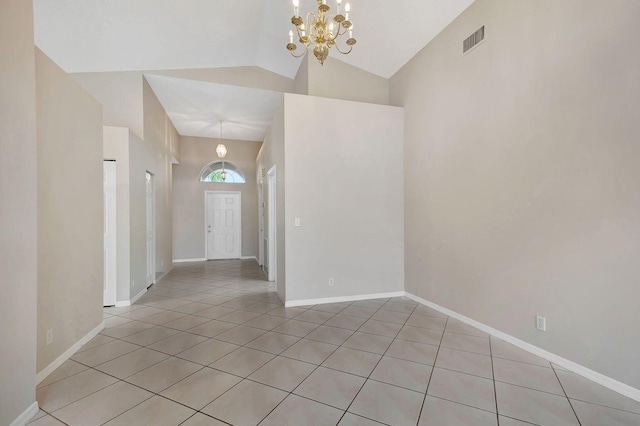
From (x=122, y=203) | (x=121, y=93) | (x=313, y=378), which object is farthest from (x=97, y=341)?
(x=121, y=93)

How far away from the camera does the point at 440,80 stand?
3.57 m

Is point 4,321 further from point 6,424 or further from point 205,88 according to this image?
point 205,88

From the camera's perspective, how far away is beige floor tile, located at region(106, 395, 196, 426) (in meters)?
1.62

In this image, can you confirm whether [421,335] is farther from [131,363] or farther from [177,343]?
[131,363]

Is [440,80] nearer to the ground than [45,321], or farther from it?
farther from it

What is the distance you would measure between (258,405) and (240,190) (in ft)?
24.3

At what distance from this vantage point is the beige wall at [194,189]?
26.3 feet

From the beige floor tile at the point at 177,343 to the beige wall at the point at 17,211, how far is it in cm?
94

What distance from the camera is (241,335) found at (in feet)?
9.48

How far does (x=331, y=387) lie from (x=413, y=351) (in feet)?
3.06

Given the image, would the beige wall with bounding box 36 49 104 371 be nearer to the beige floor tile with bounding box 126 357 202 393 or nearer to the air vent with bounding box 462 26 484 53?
the beige floor tile with bounding box 126 357 202 393

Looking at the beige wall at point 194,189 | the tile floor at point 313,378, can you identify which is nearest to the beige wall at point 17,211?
the tile floor at point 313,378

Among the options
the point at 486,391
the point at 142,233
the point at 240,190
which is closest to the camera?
the point at 486,391

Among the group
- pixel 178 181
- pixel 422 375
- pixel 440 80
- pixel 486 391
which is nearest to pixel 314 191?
pixel 440 80
